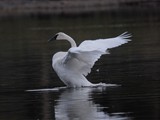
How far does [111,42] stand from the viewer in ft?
58.8

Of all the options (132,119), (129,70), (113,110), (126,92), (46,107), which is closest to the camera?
(132,119)

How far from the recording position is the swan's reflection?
13102 millimetres

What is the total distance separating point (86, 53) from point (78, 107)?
113 inches

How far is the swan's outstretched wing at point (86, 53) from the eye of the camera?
16764 millimetres

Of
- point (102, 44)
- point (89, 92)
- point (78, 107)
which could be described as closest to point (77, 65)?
point (102, 44)

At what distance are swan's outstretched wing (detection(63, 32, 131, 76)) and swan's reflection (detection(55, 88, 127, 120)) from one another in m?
0.69

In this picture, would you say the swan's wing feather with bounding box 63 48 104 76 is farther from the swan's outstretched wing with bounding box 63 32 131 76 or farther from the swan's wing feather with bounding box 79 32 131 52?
the swan's wing feather with bounding box 79 32 131 52

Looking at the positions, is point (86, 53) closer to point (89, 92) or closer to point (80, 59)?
point (80, 59)

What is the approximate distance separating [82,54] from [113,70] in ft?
12.3

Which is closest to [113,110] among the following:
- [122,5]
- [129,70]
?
[129,70]

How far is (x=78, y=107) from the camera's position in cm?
1431

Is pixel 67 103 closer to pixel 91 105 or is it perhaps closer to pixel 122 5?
pixel 91 105

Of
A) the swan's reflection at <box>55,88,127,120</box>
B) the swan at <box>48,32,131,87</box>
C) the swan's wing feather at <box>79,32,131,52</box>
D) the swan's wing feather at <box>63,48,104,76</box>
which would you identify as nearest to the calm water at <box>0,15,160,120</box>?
the swan's reflection at <box>55,88,127,120</box>

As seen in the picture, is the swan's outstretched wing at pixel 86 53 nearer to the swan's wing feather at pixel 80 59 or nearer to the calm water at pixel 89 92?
the swan's wing feather at pixel 80 59
